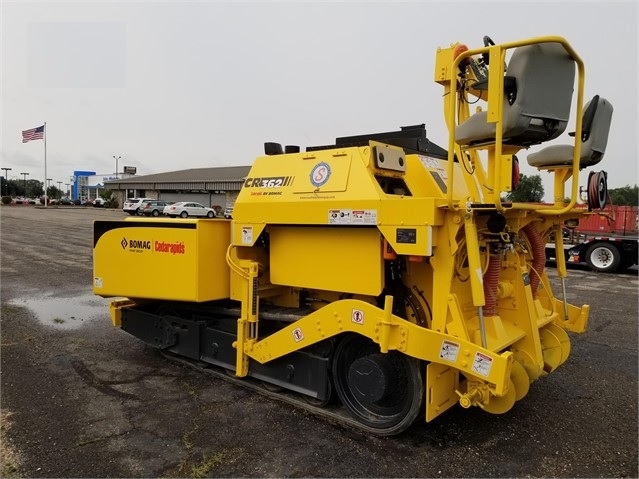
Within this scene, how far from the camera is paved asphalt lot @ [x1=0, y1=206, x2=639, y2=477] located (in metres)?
3.18

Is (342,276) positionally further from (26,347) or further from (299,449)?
(26,347)

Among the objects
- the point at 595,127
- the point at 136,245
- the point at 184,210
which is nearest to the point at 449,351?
the point at 595,127

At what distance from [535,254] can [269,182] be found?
7.76 ft

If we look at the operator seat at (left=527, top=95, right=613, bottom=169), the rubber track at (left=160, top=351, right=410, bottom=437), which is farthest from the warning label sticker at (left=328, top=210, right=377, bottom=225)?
the operator seat at (left=527, top=95, right=613, bottom=169)

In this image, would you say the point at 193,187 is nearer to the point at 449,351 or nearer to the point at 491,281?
the point at 491,281

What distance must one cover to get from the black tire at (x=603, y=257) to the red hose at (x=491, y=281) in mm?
11705

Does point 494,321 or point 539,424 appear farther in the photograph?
point 539,424

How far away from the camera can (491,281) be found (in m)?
3.53

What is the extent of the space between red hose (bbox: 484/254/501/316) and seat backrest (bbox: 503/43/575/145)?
2.90 feet

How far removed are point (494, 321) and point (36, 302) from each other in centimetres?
727

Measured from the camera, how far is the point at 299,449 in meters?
3.38

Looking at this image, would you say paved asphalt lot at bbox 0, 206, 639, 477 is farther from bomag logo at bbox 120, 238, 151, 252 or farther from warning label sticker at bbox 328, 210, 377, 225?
warning label sticker at bbox 328, 210, 377, 225

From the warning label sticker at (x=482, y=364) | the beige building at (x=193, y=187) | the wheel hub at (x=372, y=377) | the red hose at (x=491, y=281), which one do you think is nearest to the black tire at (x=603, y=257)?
the red hose at (x=491, y=281)

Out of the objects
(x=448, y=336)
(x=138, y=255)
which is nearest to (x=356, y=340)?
(x=448, y=336)
